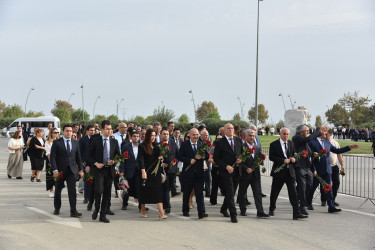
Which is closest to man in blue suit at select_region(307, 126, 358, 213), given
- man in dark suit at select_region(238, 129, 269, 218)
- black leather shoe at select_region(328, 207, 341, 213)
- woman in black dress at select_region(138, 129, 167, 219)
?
black leather shoe at select_region(328, 207, 341, 213)

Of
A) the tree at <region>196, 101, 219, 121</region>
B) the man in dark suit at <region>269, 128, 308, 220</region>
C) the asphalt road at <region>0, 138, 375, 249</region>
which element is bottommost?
the asphalt road at <region>0, 138, 375, 249</region>

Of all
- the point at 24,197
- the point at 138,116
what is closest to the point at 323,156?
the point at 24,197

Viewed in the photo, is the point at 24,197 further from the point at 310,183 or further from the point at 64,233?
the point at 310,183

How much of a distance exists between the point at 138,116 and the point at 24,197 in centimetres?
11635

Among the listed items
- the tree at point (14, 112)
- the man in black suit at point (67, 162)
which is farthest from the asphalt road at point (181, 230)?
the tree at point (14, 112)

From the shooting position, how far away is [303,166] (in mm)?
10117

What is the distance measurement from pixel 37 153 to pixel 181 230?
908 centimetres

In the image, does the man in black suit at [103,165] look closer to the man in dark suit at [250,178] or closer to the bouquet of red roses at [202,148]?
the bouquet of red roses at [202,148]

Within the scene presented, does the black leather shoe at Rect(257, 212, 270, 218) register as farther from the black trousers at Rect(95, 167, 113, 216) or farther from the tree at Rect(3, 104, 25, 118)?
the tree at Rect(3, 104, 25, 118)

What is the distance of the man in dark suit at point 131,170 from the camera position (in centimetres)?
1044

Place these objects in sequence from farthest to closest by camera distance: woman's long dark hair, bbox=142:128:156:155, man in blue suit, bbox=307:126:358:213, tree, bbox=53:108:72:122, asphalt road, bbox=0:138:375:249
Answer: tree, bbox=53:108:72:122
man in blue suit, bbox=307:126:358:213
woman's long dark hair, bbox=142:128:156:155
asphalt road, bbox=0:138:375:249

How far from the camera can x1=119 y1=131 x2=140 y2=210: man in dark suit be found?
411 inches

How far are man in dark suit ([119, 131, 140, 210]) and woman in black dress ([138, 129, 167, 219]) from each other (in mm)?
885

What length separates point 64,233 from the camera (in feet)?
26.4
